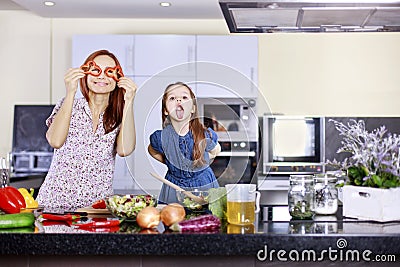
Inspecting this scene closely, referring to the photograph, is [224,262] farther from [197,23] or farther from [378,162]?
[197,23]

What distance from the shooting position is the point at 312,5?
2.09m

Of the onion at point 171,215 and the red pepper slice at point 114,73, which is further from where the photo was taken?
the red pepper slice at point 114,73

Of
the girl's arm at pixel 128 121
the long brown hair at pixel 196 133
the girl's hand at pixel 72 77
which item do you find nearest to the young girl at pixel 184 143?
the long brown hair at pixel 196 133

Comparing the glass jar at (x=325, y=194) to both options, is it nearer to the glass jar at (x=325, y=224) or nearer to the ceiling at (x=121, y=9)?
the glass jar at (x=325, y=224)

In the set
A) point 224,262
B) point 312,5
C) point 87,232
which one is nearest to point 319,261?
point 224,262

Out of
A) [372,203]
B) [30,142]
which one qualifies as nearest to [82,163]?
[372,203]

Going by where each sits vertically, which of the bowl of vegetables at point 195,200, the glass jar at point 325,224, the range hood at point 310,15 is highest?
→ the range hood at point 310,15

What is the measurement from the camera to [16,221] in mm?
1817

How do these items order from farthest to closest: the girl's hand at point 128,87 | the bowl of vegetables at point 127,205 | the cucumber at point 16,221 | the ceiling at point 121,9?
the ceiling at point 121,9 < the girl's hand at point 128,87 < the bowl of vegetables at point 127,205 < the cucumber at point 16,221

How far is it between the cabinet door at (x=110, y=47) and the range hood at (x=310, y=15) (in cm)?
226

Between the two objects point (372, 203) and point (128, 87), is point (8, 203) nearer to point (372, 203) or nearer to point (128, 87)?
point (128, 87)

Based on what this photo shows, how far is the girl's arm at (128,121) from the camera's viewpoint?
7.60ft

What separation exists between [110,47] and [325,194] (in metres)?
3.05

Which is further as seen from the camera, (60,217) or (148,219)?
(60,217)
